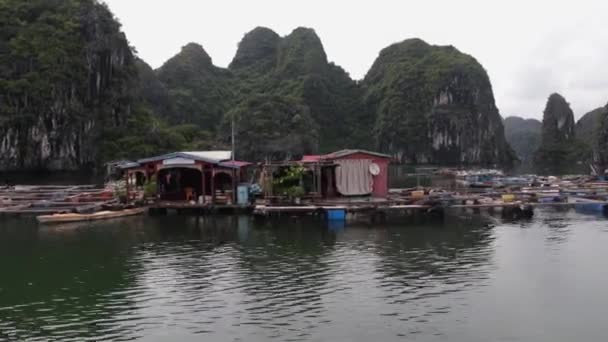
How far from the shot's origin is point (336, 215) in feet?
89.7

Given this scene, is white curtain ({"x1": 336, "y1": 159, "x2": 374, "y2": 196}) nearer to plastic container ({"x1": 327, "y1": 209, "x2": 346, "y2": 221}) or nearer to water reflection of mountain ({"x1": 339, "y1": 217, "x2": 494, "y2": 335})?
plastic container ({"x1": 327, "y1": 209, "x2": 346, "y2": 221})

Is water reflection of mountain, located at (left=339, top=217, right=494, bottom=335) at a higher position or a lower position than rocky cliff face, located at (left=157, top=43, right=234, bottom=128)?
lower

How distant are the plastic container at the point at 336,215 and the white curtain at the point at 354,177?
3.48 metres

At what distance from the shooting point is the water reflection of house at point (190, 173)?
30.4 metres

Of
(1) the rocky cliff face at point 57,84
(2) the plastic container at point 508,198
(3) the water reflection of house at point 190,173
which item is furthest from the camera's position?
(1) the rocky cliff face at point 57,84

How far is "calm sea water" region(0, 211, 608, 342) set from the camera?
1177cm

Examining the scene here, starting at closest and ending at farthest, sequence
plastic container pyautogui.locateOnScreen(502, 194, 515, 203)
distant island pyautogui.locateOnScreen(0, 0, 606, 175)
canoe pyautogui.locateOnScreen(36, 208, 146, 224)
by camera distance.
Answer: canoe pyautogui.locateOnScreen(36, 208, 146, 224) → plastic container pyautogui.locateOnScreen(502, 194, 515, 203) → distant island pyautogui.locateOnScreen(0, 0, 606, 175)

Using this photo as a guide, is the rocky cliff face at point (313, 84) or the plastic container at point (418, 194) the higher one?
the rocky cliff face at point (313, 84)

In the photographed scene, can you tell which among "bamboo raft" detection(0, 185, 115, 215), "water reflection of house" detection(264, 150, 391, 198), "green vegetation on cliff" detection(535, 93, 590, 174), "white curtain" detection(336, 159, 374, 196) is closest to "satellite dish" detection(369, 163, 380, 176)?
"water reflection of house" detection(264, 150, 391, 198)

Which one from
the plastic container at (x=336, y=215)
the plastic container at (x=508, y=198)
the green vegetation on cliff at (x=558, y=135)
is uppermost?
the green vegetation on cliff at (x=558, y=135)

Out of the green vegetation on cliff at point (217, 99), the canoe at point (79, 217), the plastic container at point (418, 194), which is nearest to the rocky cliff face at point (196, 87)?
the green vegetation on cliff at point (217, 99)

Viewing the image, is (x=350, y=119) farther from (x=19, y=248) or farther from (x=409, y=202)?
(x=19, y=248)

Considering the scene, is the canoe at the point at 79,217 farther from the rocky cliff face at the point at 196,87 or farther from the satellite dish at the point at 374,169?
the rocky cliff face at the point at 196,87

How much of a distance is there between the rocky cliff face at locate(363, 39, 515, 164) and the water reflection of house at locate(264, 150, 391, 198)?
11245cm
